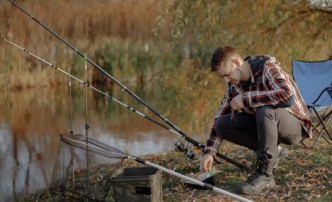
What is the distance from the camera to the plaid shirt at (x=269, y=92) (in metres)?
2.42

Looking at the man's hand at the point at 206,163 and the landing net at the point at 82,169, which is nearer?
the landing net at the point at 82,169

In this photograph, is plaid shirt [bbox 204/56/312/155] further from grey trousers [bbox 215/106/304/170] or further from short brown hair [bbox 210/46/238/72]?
short brown hair [bbox 210/46/238/72]

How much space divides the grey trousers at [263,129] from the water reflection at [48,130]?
210 cm

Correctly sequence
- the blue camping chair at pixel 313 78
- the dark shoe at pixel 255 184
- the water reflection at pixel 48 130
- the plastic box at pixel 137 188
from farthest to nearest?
the water reflection at pixel 48 130 < the blue camping chair at pixel 313 78 < the dark shoe at pixel 255 184 < the plastic box at pixel 137 188

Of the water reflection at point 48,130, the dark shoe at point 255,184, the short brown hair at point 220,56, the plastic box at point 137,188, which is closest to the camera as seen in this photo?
the plastic box at point 137,188

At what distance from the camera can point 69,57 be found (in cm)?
1103

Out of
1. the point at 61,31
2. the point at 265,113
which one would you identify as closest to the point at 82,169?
the point at 265,113

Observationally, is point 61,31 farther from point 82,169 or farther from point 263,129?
point 263,129

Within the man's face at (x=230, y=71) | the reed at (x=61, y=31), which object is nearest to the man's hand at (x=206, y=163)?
the man's face at (x=230, y=71)

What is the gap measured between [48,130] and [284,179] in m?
4.85

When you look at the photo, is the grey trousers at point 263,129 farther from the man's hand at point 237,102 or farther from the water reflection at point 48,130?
the water reflection at point 48,130

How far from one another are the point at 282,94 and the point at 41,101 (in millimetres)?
7718

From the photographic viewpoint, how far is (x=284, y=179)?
8.97 ft

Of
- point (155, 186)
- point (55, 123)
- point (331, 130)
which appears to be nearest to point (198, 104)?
point (331, 130)
